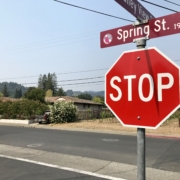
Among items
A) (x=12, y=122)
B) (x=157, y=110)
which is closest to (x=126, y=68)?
(x=157, y=110)

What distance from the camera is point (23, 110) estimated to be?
3180 centimetres

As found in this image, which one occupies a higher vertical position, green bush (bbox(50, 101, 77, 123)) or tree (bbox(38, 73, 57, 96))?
tree (bbox(38, 73, 57, 96))

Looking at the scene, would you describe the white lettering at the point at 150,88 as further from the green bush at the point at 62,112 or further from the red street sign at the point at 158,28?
the green bush at the point at 62,112

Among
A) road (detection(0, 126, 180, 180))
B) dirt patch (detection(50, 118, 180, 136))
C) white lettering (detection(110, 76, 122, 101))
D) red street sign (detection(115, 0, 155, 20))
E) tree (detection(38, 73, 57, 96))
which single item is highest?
tree (detection(38, 73, 57, 96))

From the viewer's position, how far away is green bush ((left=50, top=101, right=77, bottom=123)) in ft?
89.7

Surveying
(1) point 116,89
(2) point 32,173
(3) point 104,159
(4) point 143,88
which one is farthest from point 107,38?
(3) point 104,159

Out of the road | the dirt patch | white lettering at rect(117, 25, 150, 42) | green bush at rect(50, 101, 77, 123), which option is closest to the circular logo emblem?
white lettering at rect(117, 25, 150, 42)

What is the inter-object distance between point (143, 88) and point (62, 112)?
25929 mm

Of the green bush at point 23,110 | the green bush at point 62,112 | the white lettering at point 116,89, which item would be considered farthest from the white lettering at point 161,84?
the green bush at point 23,110

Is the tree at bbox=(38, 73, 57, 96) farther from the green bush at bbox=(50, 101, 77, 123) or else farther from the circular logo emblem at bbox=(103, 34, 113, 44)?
the circular logo emblem at bbox=(103, 34, 113, 44)

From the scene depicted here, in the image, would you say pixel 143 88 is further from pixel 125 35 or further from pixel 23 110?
pixel 23 110

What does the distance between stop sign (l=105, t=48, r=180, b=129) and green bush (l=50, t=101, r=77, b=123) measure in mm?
25644

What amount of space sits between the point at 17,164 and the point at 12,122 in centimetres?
2422

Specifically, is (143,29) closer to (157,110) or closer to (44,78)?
(157,110)
